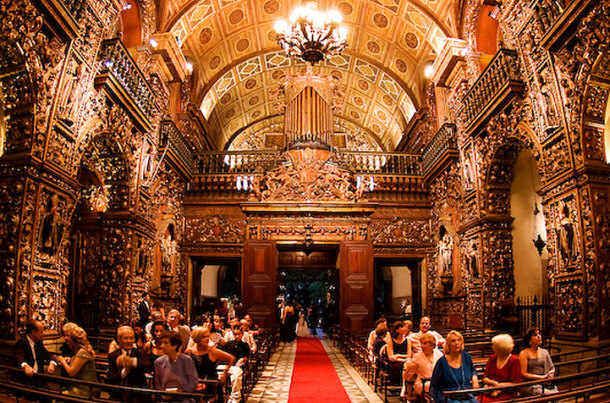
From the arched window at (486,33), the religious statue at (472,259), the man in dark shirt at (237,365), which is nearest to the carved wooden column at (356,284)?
the religious statue at (472,259)

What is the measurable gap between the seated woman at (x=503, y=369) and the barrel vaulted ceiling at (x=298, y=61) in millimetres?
11368

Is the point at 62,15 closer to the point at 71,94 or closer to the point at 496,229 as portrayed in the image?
the point at 71,94

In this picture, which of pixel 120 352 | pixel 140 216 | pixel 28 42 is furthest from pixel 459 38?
pixel 120 352

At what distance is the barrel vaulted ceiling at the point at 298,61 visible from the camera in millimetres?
16531

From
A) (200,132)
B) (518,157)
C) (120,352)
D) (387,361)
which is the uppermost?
(200,132)

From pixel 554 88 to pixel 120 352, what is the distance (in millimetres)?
7619

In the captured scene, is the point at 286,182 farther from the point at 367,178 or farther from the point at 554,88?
the point at 554,88

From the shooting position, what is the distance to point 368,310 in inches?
577

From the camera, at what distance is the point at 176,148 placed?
49.0 ft

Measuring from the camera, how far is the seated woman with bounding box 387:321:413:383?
24.2ft

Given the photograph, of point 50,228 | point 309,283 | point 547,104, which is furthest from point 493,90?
point 309,283

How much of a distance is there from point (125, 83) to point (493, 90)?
7783 millimetres

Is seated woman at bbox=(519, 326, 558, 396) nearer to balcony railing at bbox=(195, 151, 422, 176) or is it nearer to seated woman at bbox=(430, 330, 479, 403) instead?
seated woman at bbox=(430, 330, 479, 403)

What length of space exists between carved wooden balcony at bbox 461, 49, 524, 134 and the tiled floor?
617cm
